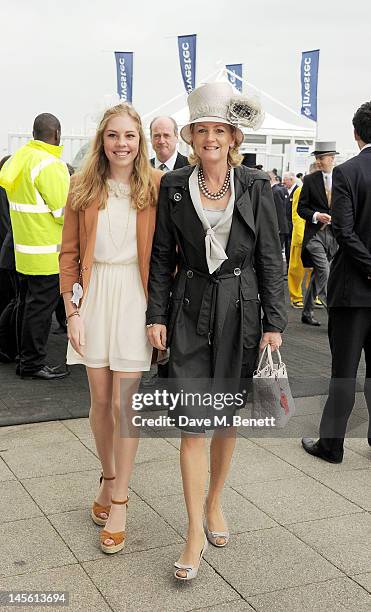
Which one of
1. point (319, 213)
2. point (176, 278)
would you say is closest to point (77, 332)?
point (176, 278)

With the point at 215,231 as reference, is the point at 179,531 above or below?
below

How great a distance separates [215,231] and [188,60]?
2150 cm

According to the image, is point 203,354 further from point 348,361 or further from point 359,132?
point 359,132

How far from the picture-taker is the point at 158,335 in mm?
3291

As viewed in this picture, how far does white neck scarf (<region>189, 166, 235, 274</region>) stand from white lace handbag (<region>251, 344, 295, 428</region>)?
45 centimetres

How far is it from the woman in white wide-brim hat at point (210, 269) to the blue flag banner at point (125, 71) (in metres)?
20.3

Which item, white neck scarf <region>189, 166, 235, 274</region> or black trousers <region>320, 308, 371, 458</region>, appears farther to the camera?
black trousers <region>320, 308, 371, 458</region>

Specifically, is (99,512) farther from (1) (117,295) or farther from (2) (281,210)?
(2) (281,210)

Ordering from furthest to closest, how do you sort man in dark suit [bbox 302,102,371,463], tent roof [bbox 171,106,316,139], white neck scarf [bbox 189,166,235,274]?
1. tent roof [bbox 171,106,316,139]
2. man in dark suit [bbox 302,102,371,463]
3. white neck scarf [bbox 189,166,235,274]

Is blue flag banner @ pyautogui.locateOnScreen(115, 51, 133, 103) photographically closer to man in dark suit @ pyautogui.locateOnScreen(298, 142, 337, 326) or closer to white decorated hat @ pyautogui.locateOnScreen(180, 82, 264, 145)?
man in dark suit @ pyautogui.locateOnScreen(298, 142, 337, 326)

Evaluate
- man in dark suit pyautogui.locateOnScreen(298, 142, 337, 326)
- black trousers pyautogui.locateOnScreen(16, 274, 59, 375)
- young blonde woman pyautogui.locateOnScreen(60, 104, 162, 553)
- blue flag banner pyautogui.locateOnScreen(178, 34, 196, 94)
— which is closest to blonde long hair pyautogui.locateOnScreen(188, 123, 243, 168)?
young blonde woman pyautogui.locateOnScreen(60, 104, 162, 553)

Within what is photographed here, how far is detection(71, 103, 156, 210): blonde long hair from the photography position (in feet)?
11.0

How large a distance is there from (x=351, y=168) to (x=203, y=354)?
5.65 feet

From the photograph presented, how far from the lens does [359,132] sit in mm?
4484
